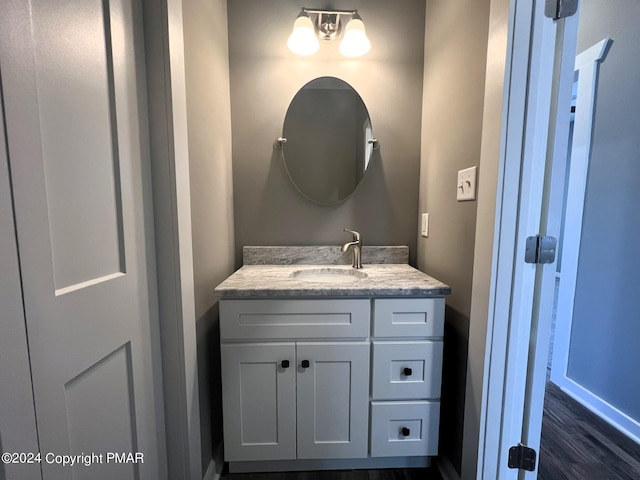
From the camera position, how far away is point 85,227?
2.12 ft

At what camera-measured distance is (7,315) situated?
0.48 m

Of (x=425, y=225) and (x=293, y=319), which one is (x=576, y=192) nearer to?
(x=425, y=225)

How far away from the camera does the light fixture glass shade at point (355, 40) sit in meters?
1.41

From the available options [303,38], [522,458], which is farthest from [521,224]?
[303,38]

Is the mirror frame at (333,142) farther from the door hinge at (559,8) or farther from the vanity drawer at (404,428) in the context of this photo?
the vanity drawer at (404,428)

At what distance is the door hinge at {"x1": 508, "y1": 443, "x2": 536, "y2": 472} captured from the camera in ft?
3.22

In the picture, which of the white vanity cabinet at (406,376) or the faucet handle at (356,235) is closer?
the white vanity cabinet at (406,376)

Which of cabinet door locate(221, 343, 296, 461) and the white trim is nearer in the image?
cabinet door locate(221, 343, 296, 461)

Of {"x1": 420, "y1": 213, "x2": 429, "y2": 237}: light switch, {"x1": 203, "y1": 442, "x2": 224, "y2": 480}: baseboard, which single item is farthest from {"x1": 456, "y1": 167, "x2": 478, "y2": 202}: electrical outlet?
{"x1": 203, "y1": 442, "x2": 224, "y2": 480}: baseboard

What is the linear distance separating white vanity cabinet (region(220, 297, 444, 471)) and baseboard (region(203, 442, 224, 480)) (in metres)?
0.10

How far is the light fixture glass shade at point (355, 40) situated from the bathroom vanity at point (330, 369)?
4.02ft

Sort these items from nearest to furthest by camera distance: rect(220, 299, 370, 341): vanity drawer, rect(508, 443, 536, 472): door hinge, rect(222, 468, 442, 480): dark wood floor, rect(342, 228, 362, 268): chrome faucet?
1. rect(508, 443, 536, 472): door hinge
2. rect(220, 299, 370, 341): vanity drawer
3. rect(222, 468, 442, 480): dark wood floor
4. rect(342, 228, 362, 268): chrome faucet

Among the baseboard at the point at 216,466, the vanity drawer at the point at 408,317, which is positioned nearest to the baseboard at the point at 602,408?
the vanity drawer at the point at 408,317

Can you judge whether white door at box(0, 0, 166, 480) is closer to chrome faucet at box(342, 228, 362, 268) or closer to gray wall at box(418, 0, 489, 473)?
chrome faucet at box(342, 228, 362, 268)
